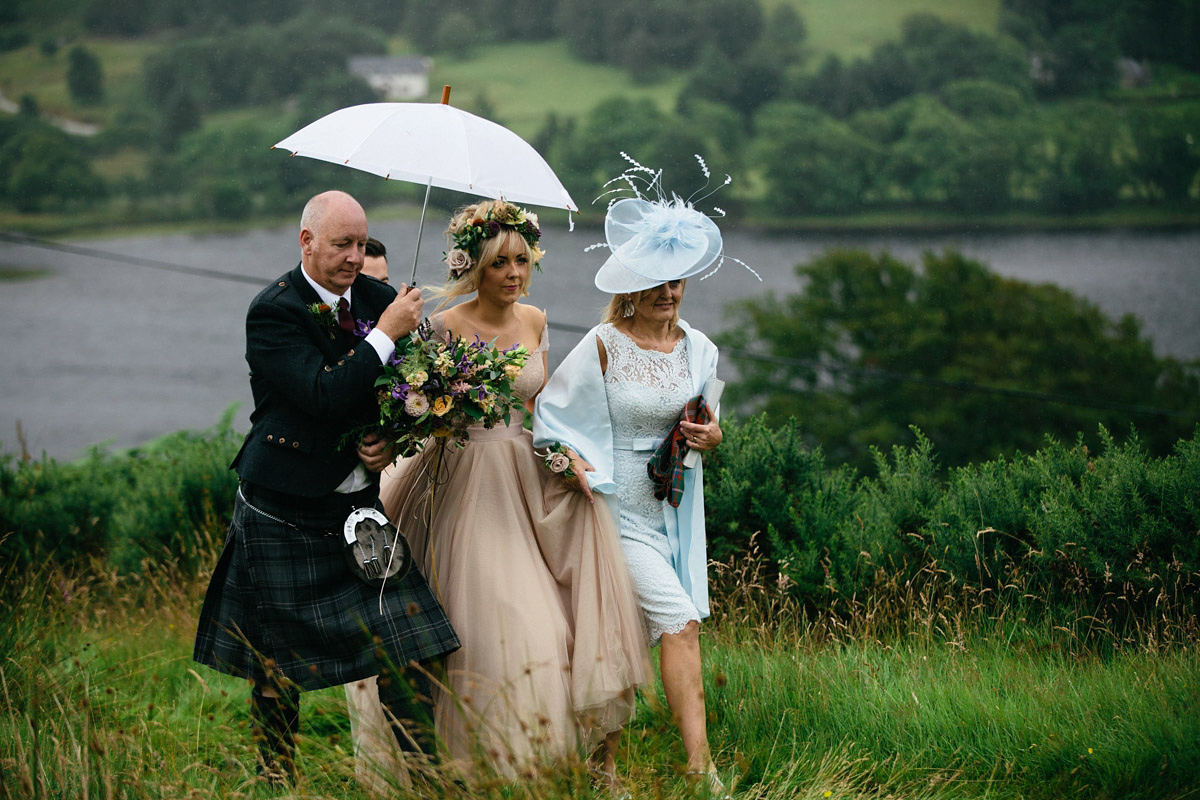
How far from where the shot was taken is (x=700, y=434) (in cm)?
405

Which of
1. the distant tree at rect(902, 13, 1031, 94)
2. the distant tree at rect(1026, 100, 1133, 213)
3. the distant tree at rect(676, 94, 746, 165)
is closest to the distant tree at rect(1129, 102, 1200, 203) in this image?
the distant tree at rect(1026, 100, 1133, 213)

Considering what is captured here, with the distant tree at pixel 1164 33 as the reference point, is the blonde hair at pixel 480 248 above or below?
below

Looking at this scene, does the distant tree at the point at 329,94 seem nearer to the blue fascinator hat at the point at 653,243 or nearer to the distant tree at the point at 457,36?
the distant tree at the point at 457,36

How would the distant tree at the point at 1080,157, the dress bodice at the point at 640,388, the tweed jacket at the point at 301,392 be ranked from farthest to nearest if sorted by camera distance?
the distant tree at the point at 1080,157
the dress bodice at the point at 640,388
the tweed jacket at the point at 301,392

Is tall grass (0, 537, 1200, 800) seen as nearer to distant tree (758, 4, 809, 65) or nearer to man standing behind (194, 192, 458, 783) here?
man standing behind (194, 192, 458, 783)

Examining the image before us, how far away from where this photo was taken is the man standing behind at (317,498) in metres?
3.39

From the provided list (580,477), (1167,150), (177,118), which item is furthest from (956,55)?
(580,477)

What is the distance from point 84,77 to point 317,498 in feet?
43.8

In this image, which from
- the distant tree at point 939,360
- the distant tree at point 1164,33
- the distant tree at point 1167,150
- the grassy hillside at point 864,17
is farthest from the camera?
the grassy hillside at point 864,17

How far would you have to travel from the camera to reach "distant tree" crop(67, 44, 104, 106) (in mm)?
14266

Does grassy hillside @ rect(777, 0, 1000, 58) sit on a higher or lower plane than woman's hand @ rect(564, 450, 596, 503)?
higher

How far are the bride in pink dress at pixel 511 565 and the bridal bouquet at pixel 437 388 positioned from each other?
26cm

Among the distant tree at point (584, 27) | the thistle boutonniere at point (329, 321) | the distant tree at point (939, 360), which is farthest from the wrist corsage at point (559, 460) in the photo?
the distant tree at point (584, 27)

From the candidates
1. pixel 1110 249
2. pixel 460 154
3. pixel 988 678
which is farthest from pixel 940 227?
pixel 460 154
